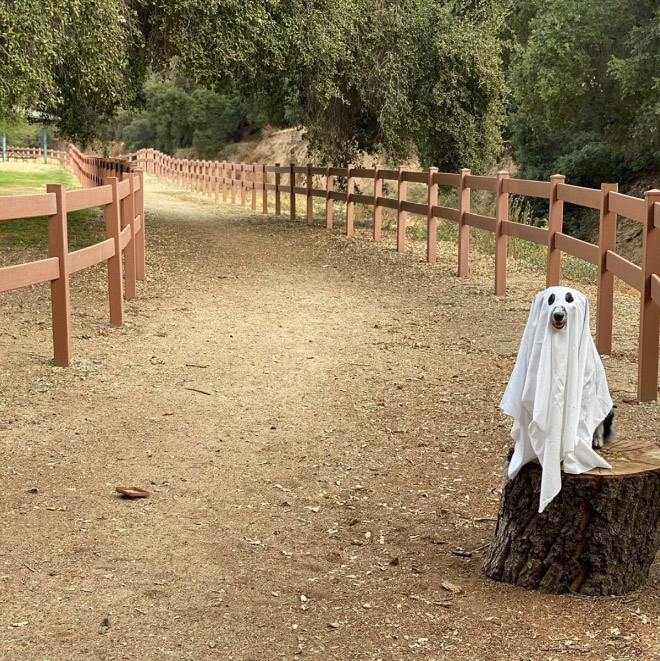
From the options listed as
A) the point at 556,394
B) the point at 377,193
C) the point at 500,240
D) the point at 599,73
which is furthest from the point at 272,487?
the point at 599,73

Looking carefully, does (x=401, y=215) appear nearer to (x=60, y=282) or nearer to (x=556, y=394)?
(x=60, y=282)

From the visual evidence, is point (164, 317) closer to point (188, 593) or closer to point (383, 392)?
point (383, 392)

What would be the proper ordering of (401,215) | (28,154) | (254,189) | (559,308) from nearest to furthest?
(559,308) → (401,215) → (254,189) → (28,154)

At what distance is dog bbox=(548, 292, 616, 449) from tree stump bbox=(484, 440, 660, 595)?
116 mm

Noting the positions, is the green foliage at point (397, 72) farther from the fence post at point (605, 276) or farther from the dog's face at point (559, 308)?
the dog's face at point (559, 308)

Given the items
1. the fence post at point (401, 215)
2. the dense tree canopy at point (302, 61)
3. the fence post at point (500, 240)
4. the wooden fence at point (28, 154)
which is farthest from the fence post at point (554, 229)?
the wooden fence at point (28, 154)

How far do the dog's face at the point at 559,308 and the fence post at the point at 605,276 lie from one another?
15.2 ft

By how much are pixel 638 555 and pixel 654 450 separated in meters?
0.48

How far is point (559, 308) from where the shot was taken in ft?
12.6

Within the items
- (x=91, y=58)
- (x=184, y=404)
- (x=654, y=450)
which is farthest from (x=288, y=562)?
(x=91, y=58)

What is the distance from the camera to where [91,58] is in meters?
13.5

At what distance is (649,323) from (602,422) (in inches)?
116

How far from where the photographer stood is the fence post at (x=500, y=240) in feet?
38.1

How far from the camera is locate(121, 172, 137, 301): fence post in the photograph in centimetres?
1050
